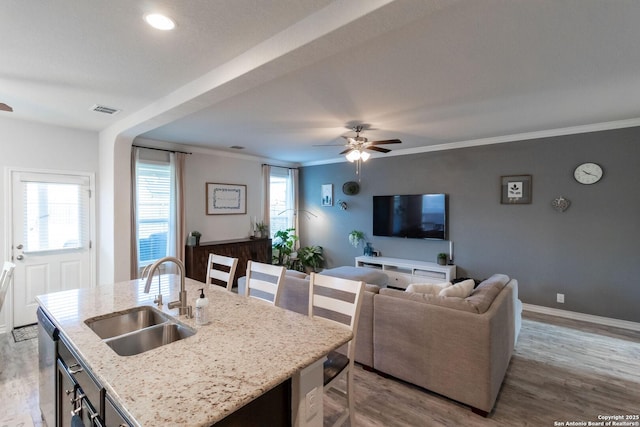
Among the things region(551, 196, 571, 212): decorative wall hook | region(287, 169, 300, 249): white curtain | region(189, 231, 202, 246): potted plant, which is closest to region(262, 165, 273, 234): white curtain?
region(287, 169, 300, 249): white curtain

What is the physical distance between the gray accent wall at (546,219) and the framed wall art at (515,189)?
0.21ft

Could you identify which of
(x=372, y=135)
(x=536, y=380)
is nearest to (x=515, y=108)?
(x=372, y=135)

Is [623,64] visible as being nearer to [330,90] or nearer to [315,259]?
[330,90]

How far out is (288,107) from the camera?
3.21 meters

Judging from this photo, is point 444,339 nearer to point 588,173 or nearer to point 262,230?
point 588,173

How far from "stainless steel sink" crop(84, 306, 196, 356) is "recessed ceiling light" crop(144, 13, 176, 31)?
5.53 ft

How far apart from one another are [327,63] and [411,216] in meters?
3.75

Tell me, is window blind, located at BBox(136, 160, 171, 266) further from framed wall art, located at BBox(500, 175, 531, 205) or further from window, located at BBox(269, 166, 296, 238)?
framed wall art, located at BBox(500, 175, 531, 205)

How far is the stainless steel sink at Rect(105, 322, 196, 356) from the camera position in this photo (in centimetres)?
150

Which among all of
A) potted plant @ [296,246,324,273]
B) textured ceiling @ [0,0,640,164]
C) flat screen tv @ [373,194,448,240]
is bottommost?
potted plant @ [296,246,324,273]

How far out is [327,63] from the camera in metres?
2.26

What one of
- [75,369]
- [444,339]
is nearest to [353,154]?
[444,339]

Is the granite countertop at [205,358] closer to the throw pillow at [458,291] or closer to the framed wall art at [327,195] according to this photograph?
the throw pillow at [458,291]

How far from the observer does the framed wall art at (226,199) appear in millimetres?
5523
